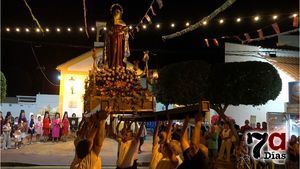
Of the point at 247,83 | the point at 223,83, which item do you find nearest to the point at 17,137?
the point at 223,83

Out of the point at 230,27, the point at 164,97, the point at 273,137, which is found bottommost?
the point at 273,137

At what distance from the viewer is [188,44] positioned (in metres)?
31.7

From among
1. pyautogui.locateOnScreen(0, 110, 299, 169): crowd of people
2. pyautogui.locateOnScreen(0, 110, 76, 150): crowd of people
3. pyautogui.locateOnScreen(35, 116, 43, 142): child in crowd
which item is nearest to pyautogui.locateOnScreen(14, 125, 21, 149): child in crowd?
pyautogui.locateOnScreen(0, 110, 299, 169): crowd of people

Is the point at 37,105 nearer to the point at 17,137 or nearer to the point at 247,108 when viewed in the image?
the point at 17,137

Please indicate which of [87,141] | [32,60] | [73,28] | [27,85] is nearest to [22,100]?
[32,60]

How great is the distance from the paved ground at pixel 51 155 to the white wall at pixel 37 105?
31.2ft

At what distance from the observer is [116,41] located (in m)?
9.27

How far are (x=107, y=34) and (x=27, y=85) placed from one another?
3310 centimetres

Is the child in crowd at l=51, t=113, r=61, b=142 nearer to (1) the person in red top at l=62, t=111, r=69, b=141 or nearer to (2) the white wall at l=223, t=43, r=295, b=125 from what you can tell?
(1) the person in red top at l=62, t=111, r=69, b=141

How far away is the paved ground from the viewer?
1395 cm

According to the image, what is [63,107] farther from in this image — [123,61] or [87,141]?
[87,141]

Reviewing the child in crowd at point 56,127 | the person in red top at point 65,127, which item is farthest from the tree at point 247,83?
the child in crowd at point 56,127

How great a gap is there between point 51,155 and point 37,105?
14925mm

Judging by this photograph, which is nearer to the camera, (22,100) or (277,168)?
(277,168)
